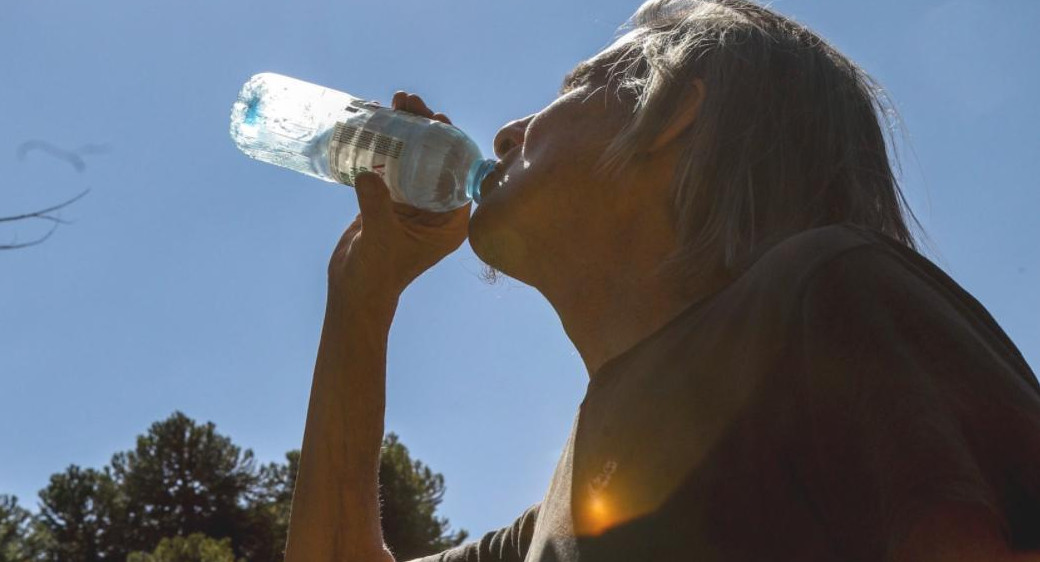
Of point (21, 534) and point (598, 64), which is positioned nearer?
point (598, 64)

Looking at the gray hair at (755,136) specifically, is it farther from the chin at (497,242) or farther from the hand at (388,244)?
the hand at (388,244)

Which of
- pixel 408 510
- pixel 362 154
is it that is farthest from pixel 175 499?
pixel 362 154

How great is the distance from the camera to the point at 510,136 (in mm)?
2551

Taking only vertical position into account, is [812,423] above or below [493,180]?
below

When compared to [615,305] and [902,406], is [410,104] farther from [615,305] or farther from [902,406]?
[902,406]

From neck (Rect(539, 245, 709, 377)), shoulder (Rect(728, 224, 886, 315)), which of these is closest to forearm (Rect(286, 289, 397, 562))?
neck (Rect(539, 245, 709, 377))

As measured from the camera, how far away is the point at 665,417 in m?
1.64

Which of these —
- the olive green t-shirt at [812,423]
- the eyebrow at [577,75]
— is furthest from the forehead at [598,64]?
the olive green t-shirt at [812,423]

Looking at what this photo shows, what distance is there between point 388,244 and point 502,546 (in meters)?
0.72

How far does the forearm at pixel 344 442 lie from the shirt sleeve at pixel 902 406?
4.36 ft

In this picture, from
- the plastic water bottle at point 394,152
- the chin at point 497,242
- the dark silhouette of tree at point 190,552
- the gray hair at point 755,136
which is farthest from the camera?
the dark silhouette of tree at point 190,552

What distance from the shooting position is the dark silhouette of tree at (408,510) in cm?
1231

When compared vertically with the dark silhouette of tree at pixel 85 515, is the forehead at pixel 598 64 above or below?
below

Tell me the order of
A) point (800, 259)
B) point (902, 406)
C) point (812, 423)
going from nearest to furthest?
1. point (902, 406)
2. point (812, 423)
3. point (800, 259)
